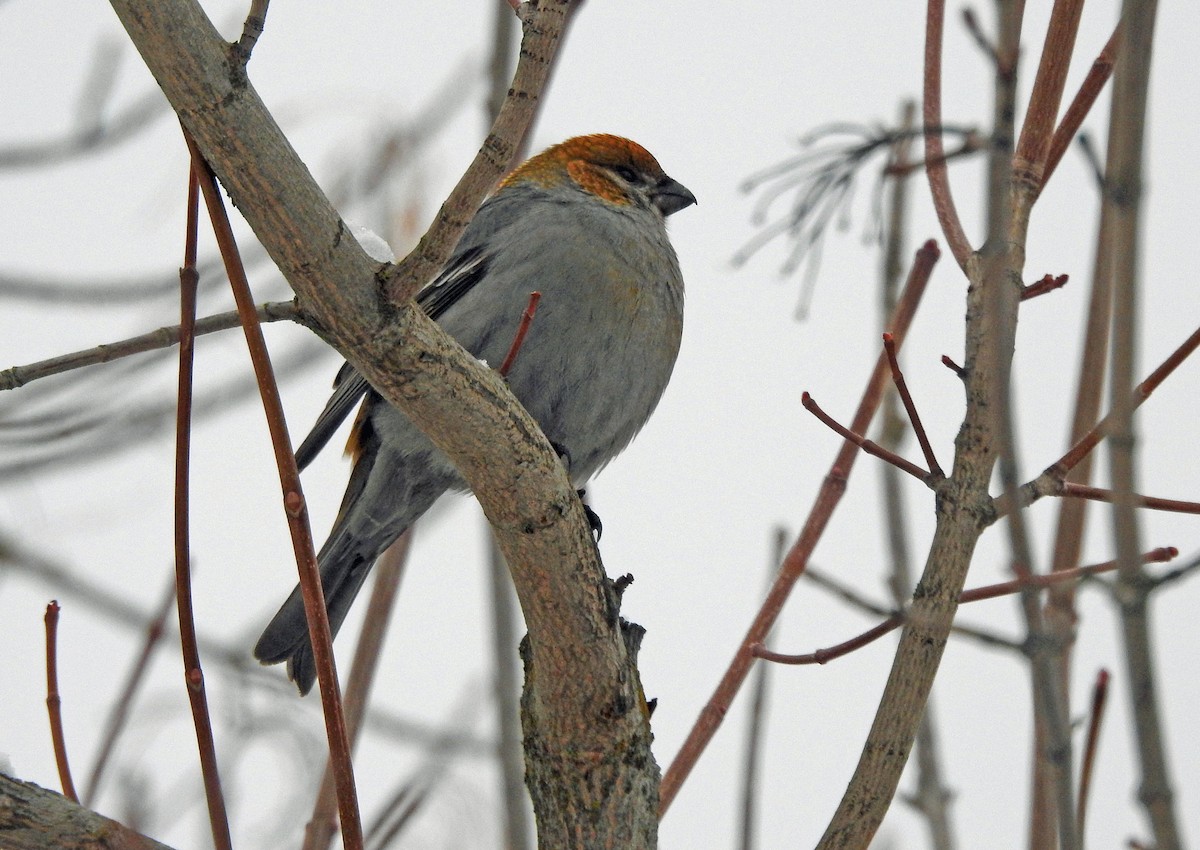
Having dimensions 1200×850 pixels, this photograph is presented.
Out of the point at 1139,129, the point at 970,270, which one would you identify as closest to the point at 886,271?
the point at 970,270

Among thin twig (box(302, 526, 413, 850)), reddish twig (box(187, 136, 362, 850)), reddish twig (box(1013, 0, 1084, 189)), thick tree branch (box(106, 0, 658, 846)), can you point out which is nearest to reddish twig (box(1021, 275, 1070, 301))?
reddish twig (box(1013, 0, 1084, 189))

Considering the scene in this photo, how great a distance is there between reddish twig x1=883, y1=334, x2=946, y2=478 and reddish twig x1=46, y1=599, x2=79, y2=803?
1.34 meters

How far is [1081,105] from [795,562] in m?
1.05

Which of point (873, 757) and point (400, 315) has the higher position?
point (400, 315)

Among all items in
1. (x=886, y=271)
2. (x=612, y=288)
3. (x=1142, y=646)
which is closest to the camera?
(x=1142, y=646)

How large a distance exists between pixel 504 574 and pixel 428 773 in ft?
1.72

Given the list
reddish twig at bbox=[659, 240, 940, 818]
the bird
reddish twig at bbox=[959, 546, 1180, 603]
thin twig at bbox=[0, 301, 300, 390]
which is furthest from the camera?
the bird

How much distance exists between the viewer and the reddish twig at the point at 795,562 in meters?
2.62

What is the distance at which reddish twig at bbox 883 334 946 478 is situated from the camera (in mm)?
1968

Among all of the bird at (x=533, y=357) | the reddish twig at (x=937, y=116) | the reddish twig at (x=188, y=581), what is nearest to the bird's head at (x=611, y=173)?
the bird at (x=533, y=357)

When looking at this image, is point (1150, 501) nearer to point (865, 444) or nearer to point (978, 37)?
point (865, 444)

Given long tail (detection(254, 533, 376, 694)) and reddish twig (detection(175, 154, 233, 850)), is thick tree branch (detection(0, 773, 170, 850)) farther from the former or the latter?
long tail (detection(254, 533, 376, 694))

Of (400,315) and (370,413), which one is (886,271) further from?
(370,413)

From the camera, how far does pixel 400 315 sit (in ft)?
7.30
